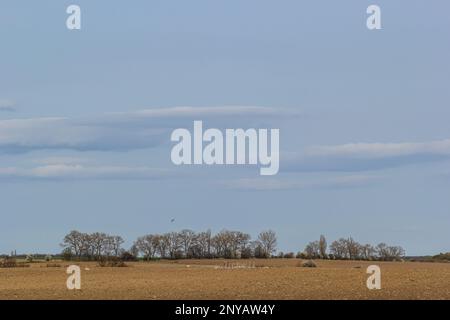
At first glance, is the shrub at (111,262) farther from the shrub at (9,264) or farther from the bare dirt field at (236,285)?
the bare dirt field at (236,285)

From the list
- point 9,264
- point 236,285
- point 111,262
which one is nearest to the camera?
point 236,285

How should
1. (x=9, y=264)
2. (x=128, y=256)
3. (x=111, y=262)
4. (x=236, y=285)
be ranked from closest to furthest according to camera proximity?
1. (x=236, y=285)
2. (x=111, y=262)
3. (x=9, y=264)
4. (x=128, y=256)

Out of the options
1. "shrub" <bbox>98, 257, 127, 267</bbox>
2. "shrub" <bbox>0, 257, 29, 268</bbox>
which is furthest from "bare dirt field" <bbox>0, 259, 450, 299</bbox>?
"shrub" <bbox>0, 257, 29, 268</bbox>

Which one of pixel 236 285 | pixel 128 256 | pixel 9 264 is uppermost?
pixel 128 256

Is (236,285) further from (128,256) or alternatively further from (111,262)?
(128,256)

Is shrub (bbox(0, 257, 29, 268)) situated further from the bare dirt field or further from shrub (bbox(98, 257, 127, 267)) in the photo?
the bare dirt field

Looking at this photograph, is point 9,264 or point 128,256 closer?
point 9,264

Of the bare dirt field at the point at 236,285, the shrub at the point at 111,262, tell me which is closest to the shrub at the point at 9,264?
the shrub at the point at 111,262

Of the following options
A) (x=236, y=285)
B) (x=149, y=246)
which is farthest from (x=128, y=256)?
(x=236, y=285)

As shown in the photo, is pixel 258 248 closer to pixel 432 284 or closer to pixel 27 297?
pixel 432 284

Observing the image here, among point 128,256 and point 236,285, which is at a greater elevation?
point 128,256
